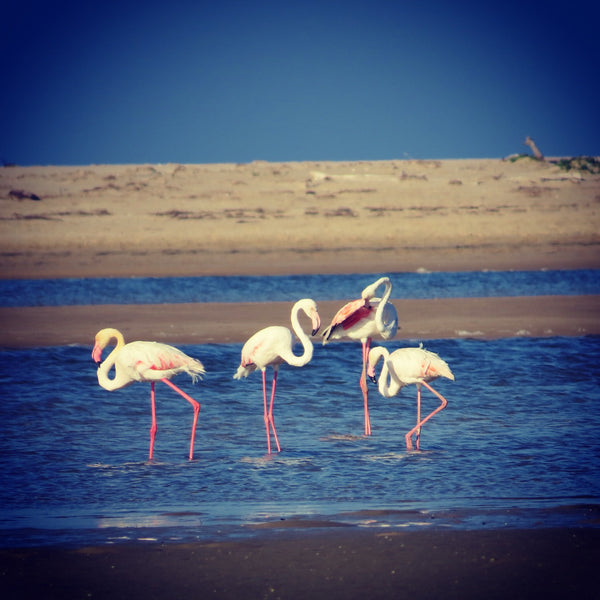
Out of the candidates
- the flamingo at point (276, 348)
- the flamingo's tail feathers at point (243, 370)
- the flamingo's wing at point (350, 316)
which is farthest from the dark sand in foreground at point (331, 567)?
the flamingo's wing at point (350, 316)

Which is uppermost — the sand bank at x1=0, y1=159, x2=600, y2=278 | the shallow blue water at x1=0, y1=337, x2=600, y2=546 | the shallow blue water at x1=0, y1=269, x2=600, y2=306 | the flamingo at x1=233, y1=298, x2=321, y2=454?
the sand bank at x1=0, y1=159, x2=600, y2=278

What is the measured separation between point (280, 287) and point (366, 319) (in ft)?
23.7

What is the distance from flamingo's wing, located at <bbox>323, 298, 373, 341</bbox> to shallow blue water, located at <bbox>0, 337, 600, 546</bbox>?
0.67 meters

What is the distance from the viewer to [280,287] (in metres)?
16.8

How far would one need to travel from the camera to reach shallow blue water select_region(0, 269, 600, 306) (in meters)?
15.7

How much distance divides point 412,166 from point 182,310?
2787cm

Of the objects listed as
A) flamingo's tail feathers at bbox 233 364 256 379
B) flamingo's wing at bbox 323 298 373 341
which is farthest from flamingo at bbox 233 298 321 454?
flamingo's wing at bbox 323 298 373 341

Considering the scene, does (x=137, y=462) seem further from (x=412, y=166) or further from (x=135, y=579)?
(x=412, y=166)

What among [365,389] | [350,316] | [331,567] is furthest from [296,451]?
[331,567]

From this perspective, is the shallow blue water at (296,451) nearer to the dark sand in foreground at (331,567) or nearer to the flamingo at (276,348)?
the dark sand in foreground at (331,567)

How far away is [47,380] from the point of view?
396 inches

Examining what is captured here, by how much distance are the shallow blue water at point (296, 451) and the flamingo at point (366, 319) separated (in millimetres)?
599

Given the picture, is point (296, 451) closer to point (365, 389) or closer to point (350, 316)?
point (365, 389)

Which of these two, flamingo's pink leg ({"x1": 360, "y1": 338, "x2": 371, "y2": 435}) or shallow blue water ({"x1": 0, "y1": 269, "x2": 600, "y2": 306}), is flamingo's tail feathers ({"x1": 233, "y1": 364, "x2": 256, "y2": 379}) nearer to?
flamingo's pink leg ({"x1": 360, "y1": 338, "x2": 371, "y2": 435})
